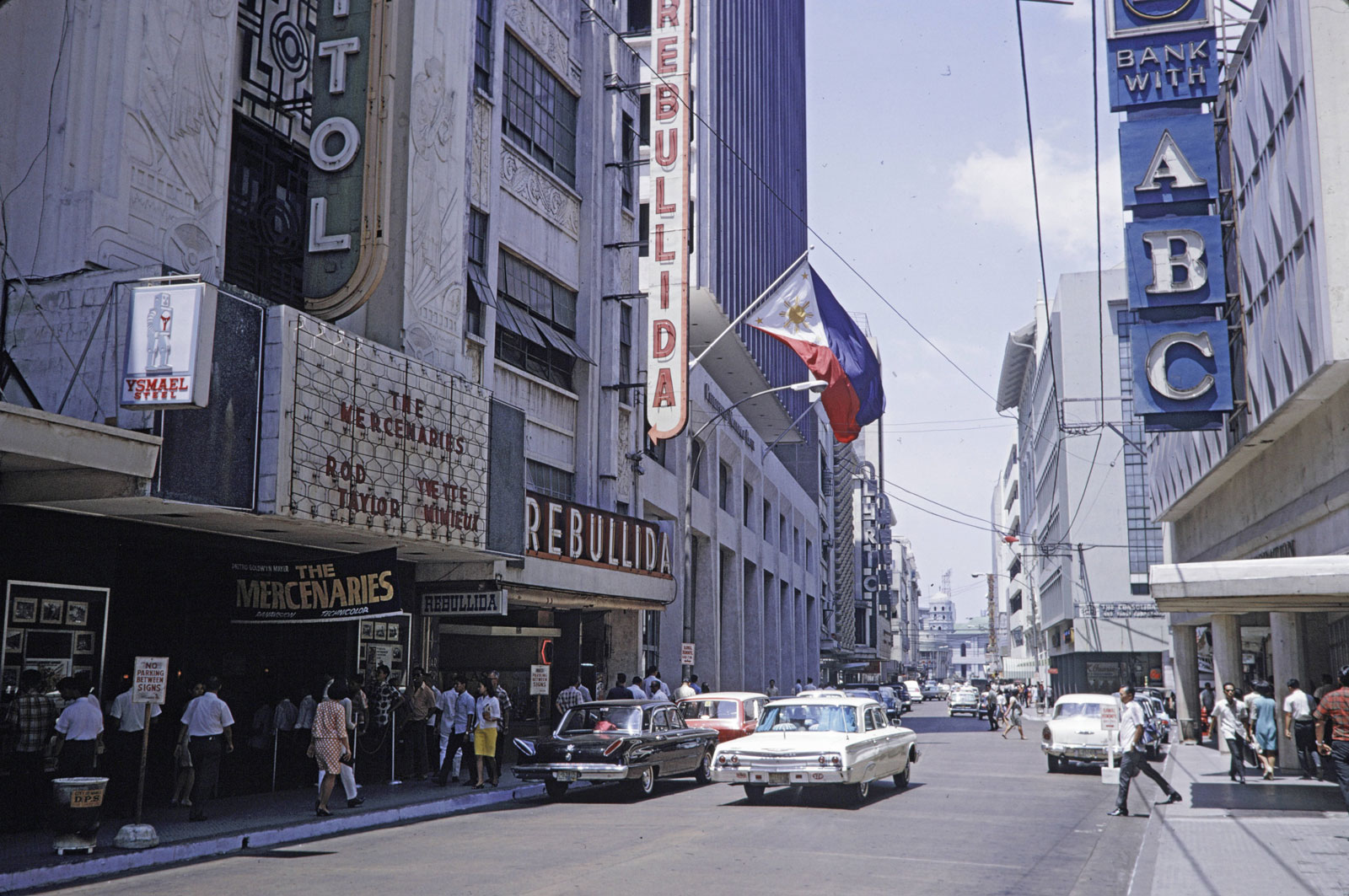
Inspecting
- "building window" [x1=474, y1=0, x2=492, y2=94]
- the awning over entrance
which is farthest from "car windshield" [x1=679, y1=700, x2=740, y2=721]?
"building window" [x1=474, y1=0, x2=492, y2=94]

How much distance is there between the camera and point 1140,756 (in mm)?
16094

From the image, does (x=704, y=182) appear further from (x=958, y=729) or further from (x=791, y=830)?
(x=791, y=830)

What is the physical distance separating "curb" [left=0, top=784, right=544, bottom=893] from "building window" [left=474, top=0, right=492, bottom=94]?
1430 centimetres

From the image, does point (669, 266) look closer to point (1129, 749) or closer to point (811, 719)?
point (811, 719)

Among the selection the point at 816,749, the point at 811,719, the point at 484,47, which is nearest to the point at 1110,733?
the point at 811,719

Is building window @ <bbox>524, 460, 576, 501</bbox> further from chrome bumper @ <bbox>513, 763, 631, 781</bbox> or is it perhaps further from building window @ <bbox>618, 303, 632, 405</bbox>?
chrome bumper @ <bbox>513, 763, 631, 781</bbox>

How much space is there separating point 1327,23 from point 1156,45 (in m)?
5.85

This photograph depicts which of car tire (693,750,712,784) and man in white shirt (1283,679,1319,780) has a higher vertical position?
man in white shirt (1283,679,1319,780)

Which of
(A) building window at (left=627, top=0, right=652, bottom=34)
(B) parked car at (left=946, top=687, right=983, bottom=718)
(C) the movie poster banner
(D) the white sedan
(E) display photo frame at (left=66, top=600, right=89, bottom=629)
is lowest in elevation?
(B) parked car at (left=946, top=687, right=983, bottom=718)

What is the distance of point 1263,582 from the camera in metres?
16.2

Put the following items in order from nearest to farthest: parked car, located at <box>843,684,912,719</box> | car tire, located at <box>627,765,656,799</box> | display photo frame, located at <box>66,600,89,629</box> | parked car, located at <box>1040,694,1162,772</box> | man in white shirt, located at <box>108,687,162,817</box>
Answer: display photo frame, located at <box>66,600,89,629</box>, man in white shirt, located at <box>108,687,162,817</box>, car tire, located at <box>627,765,656,799</box>, parked car, located at <box>1040,694,1162,772</box>, parked car, located at <box>843,684,912,719</box>

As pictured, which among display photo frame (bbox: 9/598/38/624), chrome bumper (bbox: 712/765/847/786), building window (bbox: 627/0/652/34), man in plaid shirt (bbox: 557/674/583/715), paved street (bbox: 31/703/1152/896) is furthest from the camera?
building window (bbox: 627/0/652/34)

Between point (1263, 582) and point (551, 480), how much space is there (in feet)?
53.0

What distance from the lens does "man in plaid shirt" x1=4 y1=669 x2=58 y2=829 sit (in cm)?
1398
